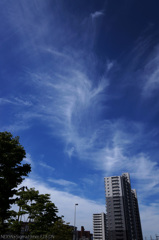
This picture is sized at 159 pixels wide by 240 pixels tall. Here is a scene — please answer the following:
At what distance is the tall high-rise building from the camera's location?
94.2 meters

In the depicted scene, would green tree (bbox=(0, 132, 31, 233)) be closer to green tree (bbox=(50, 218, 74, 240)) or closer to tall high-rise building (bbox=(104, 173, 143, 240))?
green tree (bbox=(50, 218, 74, 240))

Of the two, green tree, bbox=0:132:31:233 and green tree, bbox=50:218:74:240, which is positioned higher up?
green tree, bbox=0:132:31:233

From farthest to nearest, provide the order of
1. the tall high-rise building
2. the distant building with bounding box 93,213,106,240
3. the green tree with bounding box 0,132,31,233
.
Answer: the distant building with bounding box 93,213,106,240 < the tall high-rise building < the green tree with bounding box 0,132,31,233

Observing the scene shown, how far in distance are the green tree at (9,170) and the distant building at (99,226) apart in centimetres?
16199

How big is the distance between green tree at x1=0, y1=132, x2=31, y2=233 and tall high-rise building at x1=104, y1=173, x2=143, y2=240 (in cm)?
9421

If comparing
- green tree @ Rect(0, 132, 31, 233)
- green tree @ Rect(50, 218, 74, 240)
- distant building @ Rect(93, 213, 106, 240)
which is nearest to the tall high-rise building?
distant building @ Rect(93, 213, 106, 240)

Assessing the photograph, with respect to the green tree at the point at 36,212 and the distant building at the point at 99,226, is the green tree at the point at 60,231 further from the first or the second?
the distant building at the point at 99,226

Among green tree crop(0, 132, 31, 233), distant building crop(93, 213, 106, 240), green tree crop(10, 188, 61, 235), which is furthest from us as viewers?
distant building crop(93, 213, 106, 240)

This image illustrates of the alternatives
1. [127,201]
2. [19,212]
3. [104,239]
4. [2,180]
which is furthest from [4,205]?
[104,239]

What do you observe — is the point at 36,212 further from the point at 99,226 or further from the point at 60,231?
the point at 99,226

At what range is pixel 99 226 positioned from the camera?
15588 cm

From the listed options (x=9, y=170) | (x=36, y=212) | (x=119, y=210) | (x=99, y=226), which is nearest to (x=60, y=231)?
(x=36, y=212)

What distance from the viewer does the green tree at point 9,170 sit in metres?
15.3

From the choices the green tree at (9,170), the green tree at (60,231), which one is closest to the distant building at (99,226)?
the green tree at (60,231)
